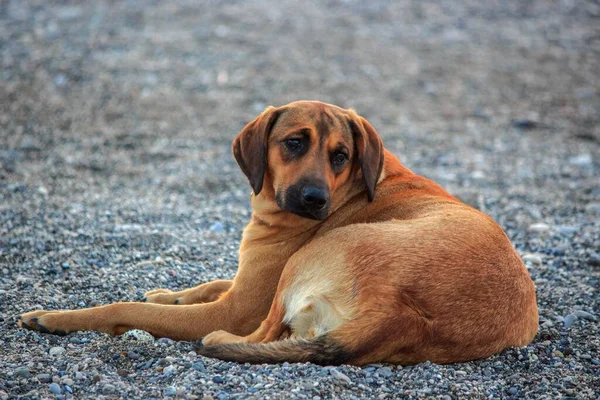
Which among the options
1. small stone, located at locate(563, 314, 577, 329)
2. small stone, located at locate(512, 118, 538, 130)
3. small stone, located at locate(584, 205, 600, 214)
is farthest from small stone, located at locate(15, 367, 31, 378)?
small stone, located at locate(512, 118, 538, 130)

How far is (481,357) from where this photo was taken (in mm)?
4656

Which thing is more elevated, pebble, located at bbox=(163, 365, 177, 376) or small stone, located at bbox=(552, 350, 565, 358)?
pebble, located at bbox=(163, 365, 177, 376)

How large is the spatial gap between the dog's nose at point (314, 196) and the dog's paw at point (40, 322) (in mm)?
1829

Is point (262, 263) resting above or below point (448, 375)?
above

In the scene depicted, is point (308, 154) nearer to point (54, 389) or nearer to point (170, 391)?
point (170, 391)

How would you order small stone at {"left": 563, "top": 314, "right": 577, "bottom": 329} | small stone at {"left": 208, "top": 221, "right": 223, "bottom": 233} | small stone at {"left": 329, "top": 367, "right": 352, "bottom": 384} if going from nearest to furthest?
small stone at {"left": 329, "top": 367, "right": 352, "bottom": 384}
small stone at {"left": 563, "top": 314, "right": 577, "bottom": 329}
small stone at {"left": 208, "top": 221, "right": 223, "bottom": 233}

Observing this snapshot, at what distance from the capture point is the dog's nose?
4.95 meters

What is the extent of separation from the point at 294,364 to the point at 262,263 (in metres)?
1.03

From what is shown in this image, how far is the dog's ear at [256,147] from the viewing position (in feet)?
17.5

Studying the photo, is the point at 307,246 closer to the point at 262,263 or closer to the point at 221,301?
the point at 262,263

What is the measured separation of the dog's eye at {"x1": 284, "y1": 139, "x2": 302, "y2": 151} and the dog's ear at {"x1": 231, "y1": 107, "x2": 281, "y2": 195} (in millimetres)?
190

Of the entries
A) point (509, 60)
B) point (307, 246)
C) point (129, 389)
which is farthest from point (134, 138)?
point (509, 60)

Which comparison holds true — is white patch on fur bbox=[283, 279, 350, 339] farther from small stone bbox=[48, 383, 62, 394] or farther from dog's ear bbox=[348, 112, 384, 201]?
small stone bbox=[48, 383, 62, 394]

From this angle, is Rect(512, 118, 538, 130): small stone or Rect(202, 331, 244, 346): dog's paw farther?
Rect(512, 118, 538, 130): small stone
